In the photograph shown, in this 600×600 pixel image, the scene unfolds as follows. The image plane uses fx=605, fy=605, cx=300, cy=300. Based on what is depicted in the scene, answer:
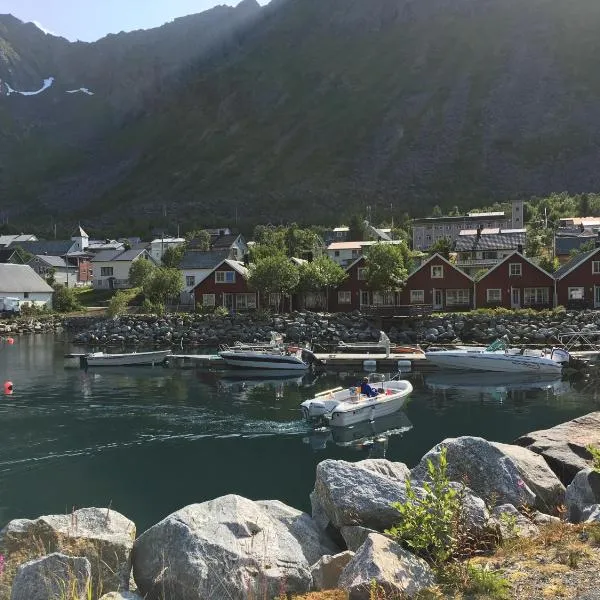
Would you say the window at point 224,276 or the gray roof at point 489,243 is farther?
the gray roof at point 489,243

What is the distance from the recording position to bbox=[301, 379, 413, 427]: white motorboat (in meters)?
30.3

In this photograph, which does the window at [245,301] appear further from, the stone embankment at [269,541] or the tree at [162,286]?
the stone embankment at [269,541]

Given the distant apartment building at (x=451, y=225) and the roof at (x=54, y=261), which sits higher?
the distant apartment building at (x=451, y=225)

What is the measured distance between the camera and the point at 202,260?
3912 inches

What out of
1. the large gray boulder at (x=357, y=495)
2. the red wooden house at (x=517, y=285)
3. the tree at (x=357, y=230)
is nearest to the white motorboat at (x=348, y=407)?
the large gray boulder at (x=357, y=495)

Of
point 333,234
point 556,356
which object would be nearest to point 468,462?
point 556,356

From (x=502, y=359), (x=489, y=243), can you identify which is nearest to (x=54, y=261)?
(x=489, y=243)

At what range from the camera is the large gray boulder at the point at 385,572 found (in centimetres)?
824

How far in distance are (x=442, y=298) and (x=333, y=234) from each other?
8692 cm

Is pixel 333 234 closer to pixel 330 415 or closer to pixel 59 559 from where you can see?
pixel 330 415

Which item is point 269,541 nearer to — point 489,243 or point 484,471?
point 484,471

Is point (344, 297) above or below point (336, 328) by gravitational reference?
above

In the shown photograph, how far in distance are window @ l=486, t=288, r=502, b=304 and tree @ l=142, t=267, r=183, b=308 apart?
43.4 meters

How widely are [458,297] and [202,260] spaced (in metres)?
43.6
